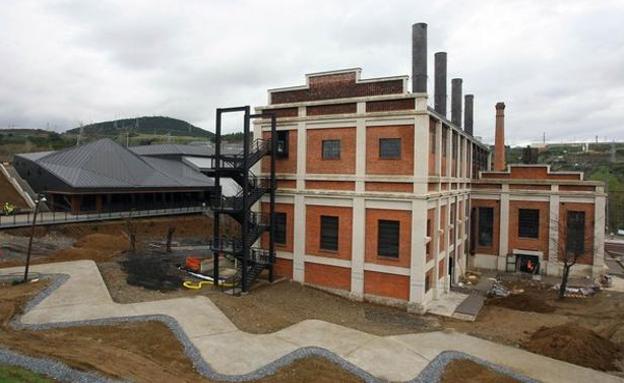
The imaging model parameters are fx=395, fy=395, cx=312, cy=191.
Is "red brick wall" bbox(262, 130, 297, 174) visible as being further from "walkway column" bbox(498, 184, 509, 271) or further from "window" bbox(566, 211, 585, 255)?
"window" bbox(566, 211, 585, 255)

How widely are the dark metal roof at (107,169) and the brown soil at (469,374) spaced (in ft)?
122

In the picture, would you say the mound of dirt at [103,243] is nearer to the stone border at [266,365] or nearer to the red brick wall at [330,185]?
the stone border at [266,365]

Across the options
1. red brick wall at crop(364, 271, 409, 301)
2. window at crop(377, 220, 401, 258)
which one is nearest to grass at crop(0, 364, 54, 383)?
red brick wall at crop(364, 271, 409, 301)

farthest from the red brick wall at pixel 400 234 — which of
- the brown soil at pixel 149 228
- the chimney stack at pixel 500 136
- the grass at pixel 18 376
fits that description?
the chimney stack at pixel 500 136

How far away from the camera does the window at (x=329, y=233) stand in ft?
73.3

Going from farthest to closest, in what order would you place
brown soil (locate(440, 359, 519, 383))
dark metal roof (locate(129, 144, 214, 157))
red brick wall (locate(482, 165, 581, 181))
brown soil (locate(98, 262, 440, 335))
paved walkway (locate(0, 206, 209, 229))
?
dark metal roof (locate(129, 144, 214, 157)) → paved walkway (locate(0, 206, 209, 229)) → red brick wall (locate(482, 165, 581, 181)) → brown soil (locate(98, 262, 440, 335)) → brown soil (locate(440, 359, 519, 383))

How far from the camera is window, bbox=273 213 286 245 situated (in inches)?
944

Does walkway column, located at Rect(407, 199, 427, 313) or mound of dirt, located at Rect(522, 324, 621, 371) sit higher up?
walkway column, located at Rect(407, 199, 427, 313)

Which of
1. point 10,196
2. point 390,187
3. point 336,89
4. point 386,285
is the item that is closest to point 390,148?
point 390,187

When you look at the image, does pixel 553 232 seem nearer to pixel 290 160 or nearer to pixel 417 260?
pixel 417 260

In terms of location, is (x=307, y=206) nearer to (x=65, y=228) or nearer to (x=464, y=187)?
(x=464, y=187)

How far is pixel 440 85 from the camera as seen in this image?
30.8 metres

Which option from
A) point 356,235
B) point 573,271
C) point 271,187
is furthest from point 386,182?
point 573,271

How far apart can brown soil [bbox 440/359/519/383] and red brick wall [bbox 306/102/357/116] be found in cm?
1362
